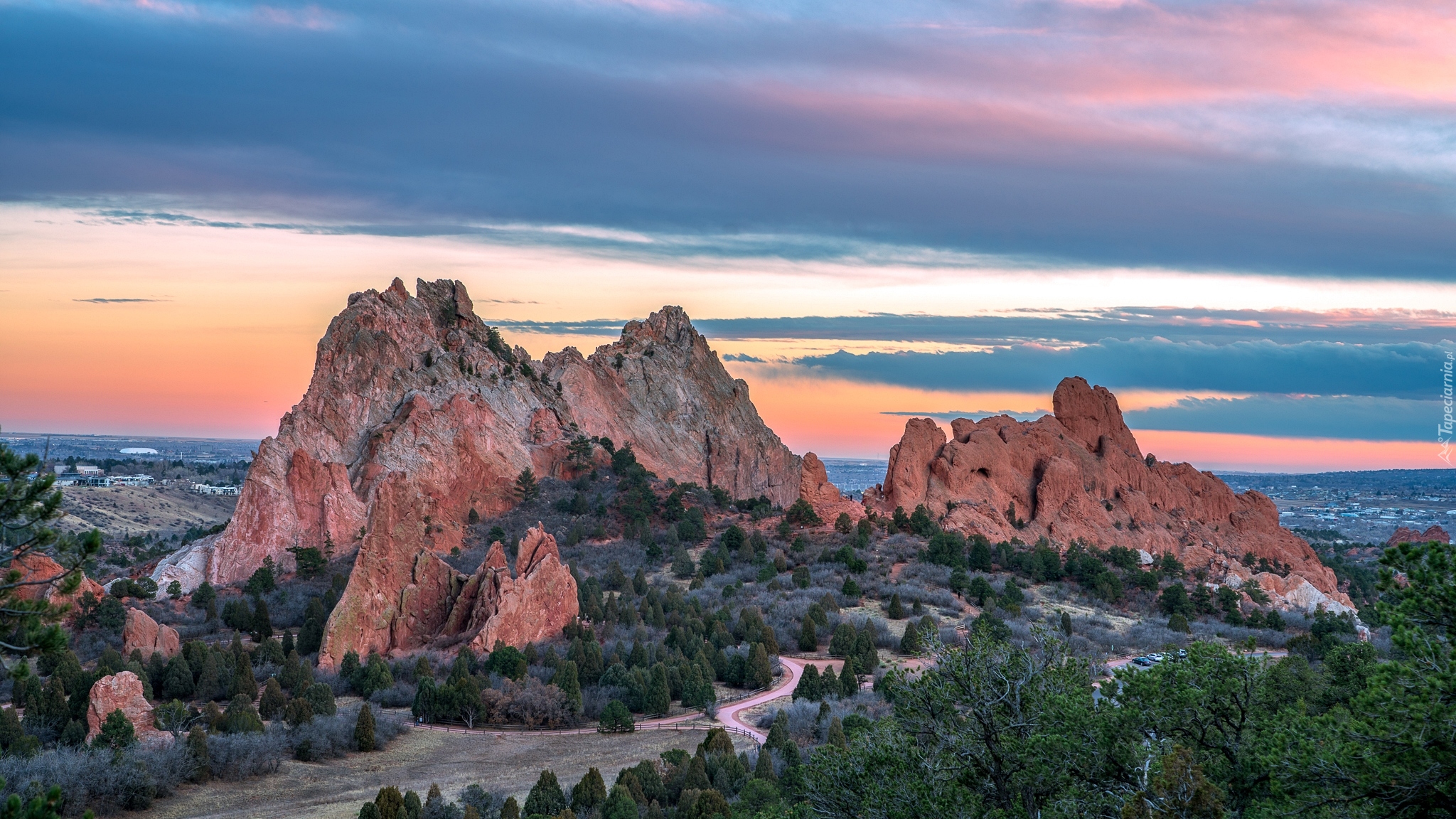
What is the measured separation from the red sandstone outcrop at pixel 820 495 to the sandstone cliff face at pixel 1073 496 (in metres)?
3.07

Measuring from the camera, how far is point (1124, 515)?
86.7 m

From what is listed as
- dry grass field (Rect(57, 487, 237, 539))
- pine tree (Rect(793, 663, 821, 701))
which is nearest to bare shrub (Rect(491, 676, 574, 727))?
pine tree (Rect(793, 663, 821, 701))

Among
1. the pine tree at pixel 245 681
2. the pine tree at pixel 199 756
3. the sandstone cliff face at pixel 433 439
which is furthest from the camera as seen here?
the sandstone cliff face at pixel 433 439

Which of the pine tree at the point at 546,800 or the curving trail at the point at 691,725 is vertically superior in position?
the pine tree at the point at 546,800

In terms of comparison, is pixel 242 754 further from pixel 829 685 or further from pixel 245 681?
pixel 829 685

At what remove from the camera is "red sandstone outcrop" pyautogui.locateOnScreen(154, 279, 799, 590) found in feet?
228

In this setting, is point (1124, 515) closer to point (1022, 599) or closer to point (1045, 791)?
point (1022, 599)

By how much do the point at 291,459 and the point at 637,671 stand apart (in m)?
34.4

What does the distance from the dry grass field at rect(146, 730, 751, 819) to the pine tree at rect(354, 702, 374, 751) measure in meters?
0.39

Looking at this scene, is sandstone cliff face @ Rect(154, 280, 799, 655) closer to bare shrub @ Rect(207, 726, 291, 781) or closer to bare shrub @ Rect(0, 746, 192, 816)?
bare shrub @ Rect(207, 726, 291, 781)

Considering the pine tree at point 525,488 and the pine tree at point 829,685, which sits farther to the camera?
the pine tree at point 525,488

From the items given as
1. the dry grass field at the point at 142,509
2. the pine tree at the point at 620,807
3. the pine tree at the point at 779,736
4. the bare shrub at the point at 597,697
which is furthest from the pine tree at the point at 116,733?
the dry grass field at the point at 142,509

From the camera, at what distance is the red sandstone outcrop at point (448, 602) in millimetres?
53844

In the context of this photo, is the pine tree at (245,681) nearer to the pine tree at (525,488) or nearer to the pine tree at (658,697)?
the pine tree at (658,697)
